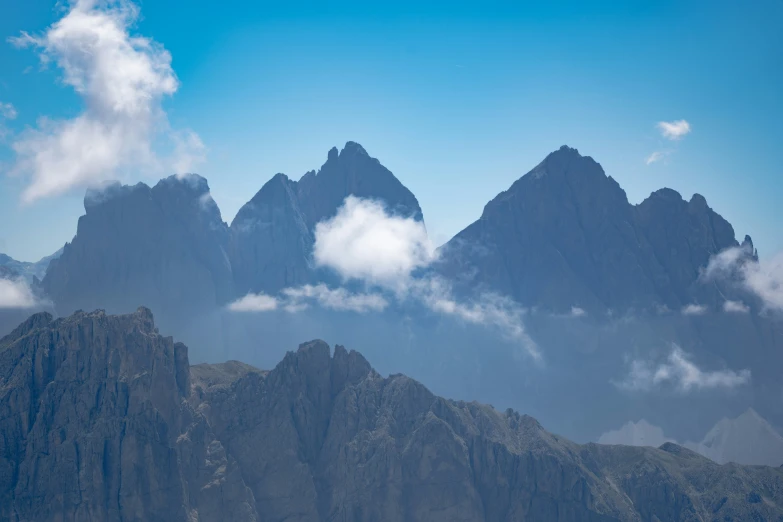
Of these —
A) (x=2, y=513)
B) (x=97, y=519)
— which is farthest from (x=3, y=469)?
(x=97, y=519)

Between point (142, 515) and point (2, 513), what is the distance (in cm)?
2558

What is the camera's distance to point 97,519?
196500 millimetres

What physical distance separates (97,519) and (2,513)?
17601 millimetres

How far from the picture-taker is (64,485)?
651 ft

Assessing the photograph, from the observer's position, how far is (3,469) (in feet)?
654

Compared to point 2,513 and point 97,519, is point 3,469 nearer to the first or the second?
point 2,513

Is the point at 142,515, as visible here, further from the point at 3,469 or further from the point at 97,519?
the point at 3,469

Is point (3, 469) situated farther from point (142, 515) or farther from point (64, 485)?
point (142, 515)

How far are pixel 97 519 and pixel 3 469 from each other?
Answer: 20.9 metres

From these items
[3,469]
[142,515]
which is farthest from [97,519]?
[3,469]

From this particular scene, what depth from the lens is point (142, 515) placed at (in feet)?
655

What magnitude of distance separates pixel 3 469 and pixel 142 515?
27865mm

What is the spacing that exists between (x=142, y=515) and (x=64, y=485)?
1574cm

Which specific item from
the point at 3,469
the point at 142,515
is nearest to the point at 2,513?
the point at 3,469
